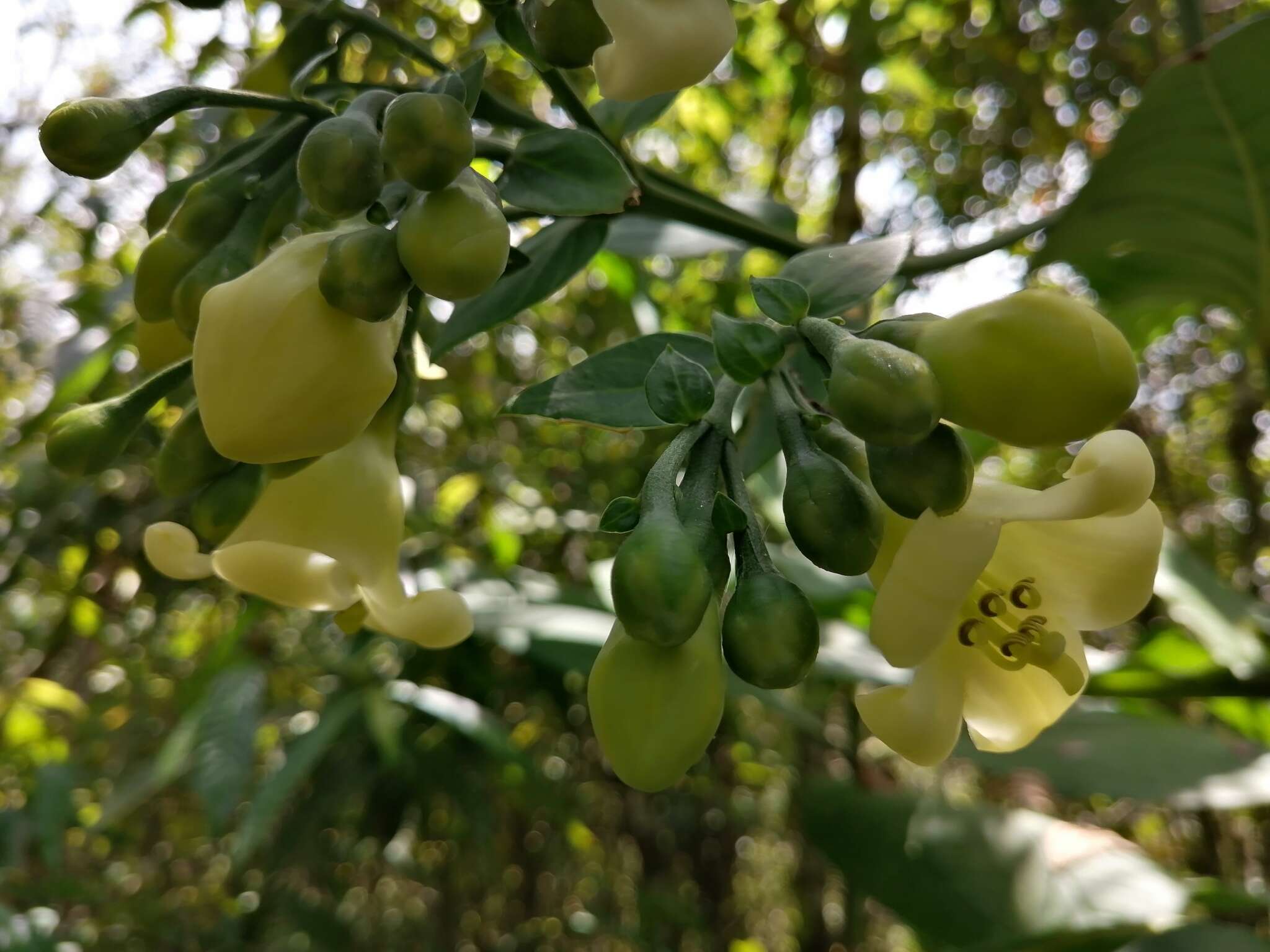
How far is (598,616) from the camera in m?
0.94

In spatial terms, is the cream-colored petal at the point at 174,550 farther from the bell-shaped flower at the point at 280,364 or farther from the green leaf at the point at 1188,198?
the green leaf at the point at 1188,198

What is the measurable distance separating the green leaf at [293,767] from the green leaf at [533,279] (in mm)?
715

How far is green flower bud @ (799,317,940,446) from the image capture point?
30cm

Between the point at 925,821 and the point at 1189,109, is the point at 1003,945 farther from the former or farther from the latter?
the point at 1189,109

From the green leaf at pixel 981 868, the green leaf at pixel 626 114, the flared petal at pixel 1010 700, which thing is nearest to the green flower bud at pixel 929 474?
the flared petal at pixel 1010 700

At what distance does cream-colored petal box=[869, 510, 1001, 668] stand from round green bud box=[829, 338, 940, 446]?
47 millimetres

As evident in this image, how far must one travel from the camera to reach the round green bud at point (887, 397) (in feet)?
0.97

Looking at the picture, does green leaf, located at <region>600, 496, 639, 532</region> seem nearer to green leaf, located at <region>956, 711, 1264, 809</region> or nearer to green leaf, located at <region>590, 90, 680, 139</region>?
green leaf, located at <region>590, 90, 680, 139</region>

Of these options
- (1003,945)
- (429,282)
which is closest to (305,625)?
(1003,945)

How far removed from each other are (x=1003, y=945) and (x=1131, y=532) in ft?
1.47

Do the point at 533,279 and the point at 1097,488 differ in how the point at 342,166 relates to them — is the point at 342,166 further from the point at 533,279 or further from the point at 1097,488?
the point at 1097,488

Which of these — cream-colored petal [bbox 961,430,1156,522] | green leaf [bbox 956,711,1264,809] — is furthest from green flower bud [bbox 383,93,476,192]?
green leaf [bbox 956,711,1264,809]

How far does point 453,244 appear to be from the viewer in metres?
0.33

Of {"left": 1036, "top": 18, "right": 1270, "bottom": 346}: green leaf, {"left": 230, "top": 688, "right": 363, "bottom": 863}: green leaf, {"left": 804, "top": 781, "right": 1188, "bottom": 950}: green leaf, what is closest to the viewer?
{"left": 1036, "top": 18, "right": 1270, "bottom": 346}: green leaf
